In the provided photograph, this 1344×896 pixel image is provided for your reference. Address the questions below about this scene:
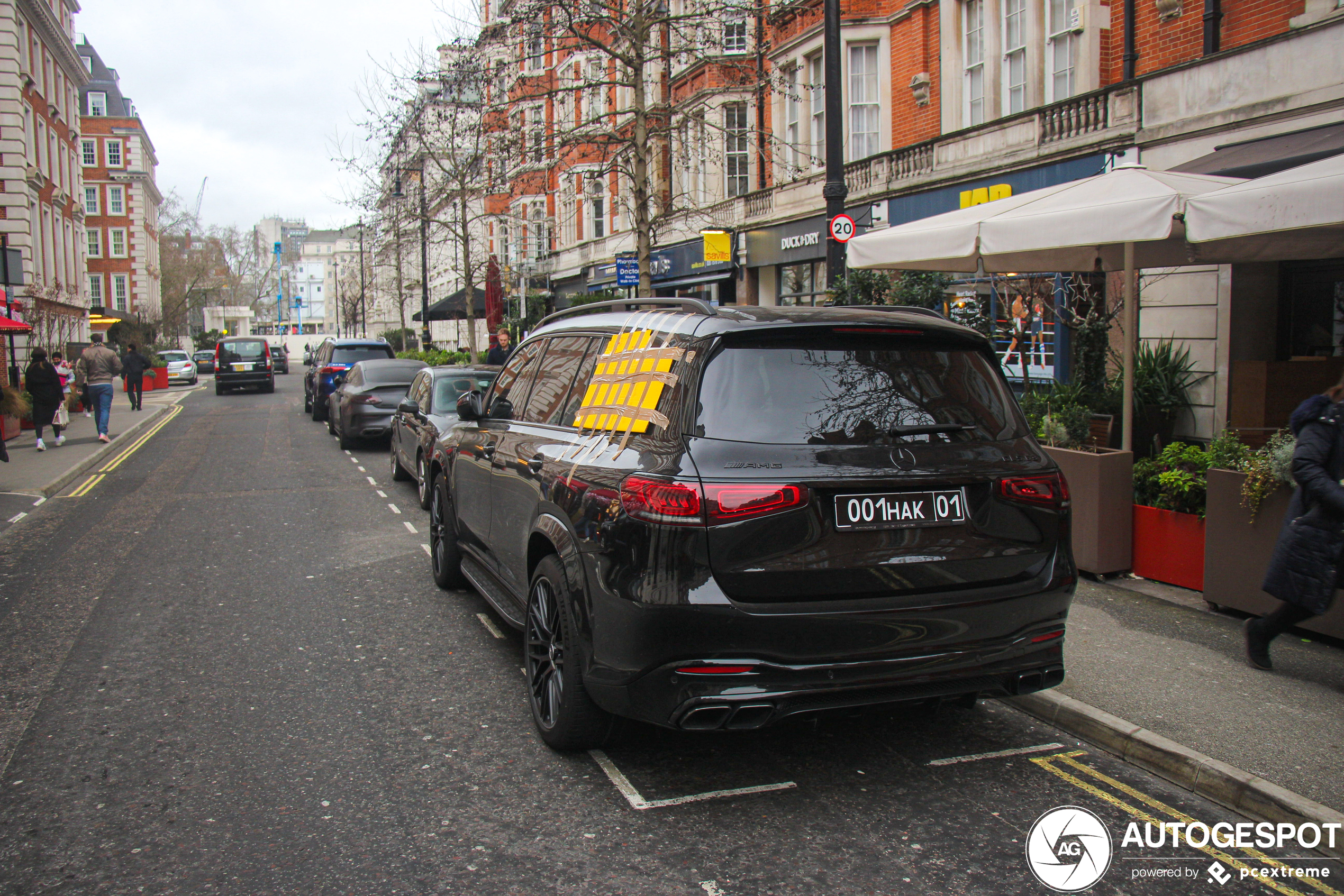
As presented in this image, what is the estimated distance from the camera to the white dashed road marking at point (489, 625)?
6102mm

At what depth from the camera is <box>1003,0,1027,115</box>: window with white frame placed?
16.0m

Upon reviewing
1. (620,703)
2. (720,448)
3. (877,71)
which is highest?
(877,71)

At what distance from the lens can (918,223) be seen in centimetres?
826

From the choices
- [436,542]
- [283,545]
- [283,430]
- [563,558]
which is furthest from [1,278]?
[563,558]

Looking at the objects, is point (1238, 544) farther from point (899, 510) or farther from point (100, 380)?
point (100, 380)

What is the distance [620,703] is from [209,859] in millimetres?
1492

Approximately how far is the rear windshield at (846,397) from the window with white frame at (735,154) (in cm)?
2226

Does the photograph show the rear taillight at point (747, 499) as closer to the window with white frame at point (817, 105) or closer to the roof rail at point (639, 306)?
the roof rail at point (639, 306)

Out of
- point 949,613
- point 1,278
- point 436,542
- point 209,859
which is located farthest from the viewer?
point 1,278

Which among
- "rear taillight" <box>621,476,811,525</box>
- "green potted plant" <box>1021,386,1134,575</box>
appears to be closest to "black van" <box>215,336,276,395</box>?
"green potted plant" <box>1021,386,1134,575</box>

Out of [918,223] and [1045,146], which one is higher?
[1045,146]

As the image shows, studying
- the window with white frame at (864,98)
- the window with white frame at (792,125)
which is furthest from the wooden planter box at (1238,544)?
the window with white frame at (792,125)

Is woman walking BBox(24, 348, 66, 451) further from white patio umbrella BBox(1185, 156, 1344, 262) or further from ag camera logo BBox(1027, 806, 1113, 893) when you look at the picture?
ag camera logo BBox(1027, 806, 1113, 893)

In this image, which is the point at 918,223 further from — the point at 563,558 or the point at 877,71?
the point at 877,71
